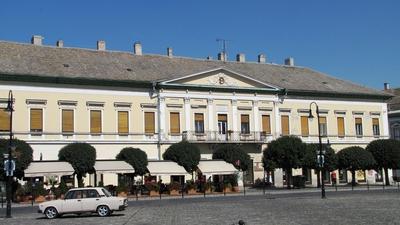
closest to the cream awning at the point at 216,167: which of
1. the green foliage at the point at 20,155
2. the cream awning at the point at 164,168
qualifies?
the cream awning at the point at 164,168

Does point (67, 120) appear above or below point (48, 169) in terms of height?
above

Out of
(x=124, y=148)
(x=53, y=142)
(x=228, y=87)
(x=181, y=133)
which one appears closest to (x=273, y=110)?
(x=228, y=87)

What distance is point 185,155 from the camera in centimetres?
5119

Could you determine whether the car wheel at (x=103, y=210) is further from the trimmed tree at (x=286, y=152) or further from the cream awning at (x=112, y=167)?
the trimmed tree at (x=286, y=152)

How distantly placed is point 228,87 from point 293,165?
9.14 metres

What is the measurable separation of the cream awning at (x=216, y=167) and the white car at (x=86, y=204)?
23.9m

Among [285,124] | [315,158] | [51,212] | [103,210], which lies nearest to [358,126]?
[285,124]

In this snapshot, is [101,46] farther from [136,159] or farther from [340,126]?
[340,126]

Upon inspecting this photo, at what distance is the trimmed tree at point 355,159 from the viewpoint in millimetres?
56344

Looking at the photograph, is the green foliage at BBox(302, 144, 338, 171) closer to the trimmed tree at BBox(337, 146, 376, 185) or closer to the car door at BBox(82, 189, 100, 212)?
the trimmed tree at BBox(337, 146, 376, 185)

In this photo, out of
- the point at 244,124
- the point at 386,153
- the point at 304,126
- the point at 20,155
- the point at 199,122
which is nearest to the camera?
the point at 20,155

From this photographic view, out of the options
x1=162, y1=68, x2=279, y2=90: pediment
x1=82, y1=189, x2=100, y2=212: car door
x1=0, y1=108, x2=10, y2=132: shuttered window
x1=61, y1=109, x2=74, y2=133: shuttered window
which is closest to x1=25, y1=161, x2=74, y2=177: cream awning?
x1=0, y1=108, x2=10, y2=132: shuttered window

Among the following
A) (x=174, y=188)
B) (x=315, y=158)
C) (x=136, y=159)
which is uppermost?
(x=136, y=159)

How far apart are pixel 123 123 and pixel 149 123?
2.42 meters
